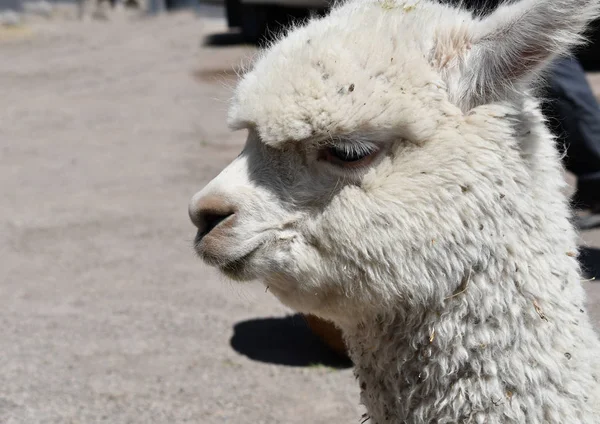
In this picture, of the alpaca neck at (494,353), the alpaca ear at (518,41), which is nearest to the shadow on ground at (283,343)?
the alpaca neck at (494,353)

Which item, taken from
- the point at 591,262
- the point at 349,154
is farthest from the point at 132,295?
the point at 349,154

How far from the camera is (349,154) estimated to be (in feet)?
7.76

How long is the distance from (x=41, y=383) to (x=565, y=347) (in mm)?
2842

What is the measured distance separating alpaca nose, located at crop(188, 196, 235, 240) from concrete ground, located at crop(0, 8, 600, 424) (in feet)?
3.23

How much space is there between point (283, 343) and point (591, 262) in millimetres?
1873

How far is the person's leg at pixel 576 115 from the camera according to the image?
16.9 feet

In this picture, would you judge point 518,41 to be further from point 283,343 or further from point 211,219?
point 283,343

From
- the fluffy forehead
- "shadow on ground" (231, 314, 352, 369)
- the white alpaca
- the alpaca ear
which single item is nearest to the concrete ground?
"shadow on ground" (231, 314, 352, 369)

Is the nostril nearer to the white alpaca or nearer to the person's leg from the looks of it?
the white alpaca

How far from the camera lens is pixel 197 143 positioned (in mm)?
9820

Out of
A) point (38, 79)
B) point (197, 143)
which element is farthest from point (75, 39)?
point (197, 143)

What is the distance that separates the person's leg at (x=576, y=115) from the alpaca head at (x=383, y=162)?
2.73 metres

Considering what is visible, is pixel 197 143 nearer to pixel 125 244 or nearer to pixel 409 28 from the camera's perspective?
pixel 125 244

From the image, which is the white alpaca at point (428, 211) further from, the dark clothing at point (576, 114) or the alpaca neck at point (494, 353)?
the dark clothing at point (576, 114)
